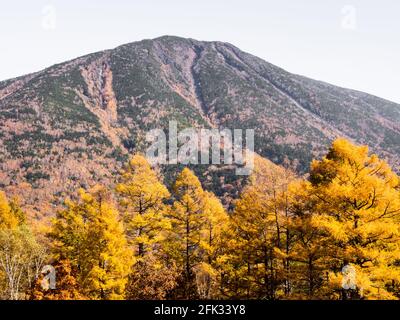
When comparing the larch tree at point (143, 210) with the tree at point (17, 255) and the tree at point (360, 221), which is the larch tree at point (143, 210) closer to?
the tree at point (17, 255)

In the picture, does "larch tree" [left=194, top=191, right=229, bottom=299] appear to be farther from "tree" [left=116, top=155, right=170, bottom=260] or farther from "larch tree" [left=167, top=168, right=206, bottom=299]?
"tree" [left=116, top=155, right=170, bottom=260]

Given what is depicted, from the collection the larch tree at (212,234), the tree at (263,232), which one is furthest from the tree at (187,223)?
the tree at (263,232)

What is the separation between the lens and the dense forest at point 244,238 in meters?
17.6

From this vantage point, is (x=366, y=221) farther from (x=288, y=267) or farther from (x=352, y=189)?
(x=288, y=267)

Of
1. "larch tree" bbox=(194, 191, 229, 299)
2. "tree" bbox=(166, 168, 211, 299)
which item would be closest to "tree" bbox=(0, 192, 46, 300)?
"tree" bbox=(166, 168, 211, 299)

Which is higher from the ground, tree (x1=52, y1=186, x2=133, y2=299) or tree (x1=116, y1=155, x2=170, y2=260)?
tree (x1=116, y1=155, x2=170, y2=260)

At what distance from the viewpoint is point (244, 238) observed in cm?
2741

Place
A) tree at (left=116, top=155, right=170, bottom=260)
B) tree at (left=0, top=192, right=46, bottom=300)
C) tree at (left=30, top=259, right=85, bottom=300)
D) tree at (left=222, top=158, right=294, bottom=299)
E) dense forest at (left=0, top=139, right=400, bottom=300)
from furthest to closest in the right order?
1. tree at (left=0, top=192, right=46, bottom=300)
2. tree at (left=116, top=155, right=170, bottom=260)
3. tree at (left=30, top=259, right=85, bottom=300)
4. tree at (left=222, top=158, right=294, bottom=299)
5. dense forest at (left=0, top=139, right=400, bottom=300)

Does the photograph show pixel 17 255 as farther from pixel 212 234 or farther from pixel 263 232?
pixel 263 232

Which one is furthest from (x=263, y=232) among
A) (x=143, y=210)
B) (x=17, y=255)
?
(x=17, y=255)

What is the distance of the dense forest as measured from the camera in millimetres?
17562

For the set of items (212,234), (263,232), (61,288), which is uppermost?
(263,232)

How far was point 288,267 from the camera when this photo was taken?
23078 mm
